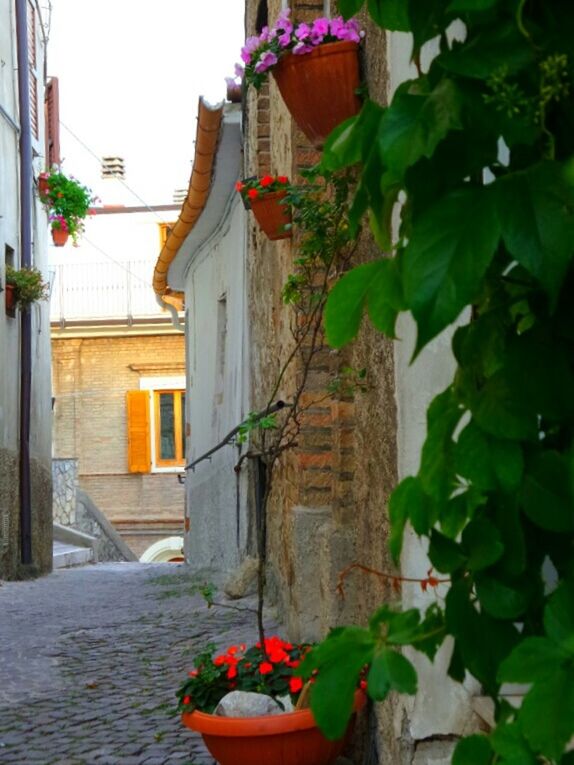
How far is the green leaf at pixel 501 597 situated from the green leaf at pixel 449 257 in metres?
0.28

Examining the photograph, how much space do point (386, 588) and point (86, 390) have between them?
86.4 feet

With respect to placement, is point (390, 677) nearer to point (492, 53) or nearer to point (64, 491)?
point (492, 53)

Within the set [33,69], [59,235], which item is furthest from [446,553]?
[33,69]

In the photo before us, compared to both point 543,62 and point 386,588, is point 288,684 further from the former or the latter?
point 543,62

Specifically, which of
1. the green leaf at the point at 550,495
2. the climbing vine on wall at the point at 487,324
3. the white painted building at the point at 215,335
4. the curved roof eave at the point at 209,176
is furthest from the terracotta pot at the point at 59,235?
the green leaf at the point at 550,495

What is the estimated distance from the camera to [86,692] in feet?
20.8

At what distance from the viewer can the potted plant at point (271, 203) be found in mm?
6211

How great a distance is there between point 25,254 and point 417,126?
599 inches

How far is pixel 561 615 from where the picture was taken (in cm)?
110

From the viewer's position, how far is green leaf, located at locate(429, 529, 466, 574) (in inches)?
50.4

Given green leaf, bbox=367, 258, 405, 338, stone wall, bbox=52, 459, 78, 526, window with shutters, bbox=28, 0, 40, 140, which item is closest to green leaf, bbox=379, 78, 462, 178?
green leaf, bbox=367, 258, 405, 338

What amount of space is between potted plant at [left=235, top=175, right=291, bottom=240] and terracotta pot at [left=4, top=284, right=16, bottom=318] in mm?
9007

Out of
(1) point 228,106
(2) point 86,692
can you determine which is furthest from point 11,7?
(2) point 86,692

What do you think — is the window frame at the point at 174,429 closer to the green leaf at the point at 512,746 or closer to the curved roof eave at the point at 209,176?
the curved roof eave at the point at 209,176
